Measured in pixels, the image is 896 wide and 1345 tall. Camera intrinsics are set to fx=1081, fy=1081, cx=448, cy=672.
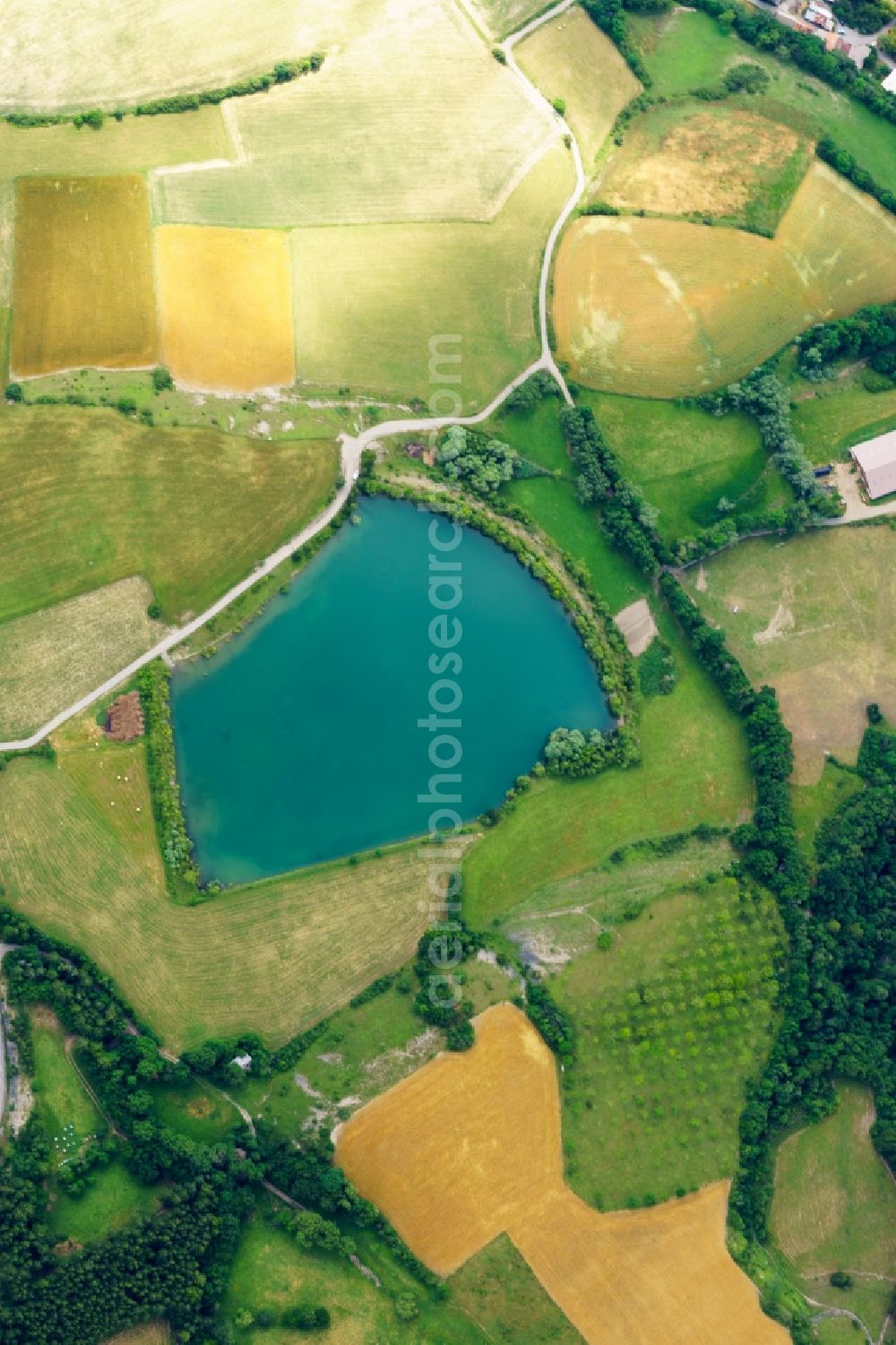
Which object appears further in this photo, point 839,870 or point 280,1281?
point 839,870

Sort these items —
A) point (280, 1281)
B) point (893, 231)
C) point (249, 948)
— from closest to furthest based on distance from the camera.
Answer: point (280, 1281)
point (249, 948)
point (893, 231)

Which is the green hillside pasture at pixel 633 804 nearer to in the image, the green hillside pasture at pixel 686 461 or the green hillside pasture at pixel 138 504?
the green hillside pasture at pixel 686 461

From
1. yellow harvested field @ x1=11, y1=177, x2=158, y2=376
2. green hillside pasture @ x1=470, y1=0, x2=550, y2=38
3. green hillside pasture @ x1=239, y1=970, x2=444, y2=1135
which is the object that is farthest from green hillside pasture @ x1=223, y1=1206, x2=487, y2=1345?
green hillside pasture @ x1=470, y1=0, x2=550, y2=38

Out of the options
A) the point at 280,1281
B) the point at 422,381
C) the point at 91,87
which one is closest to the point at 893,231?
the point at 422,381

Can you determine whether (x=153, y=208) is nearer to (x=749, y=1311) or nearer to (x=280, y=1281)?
(x=280, y=1281)

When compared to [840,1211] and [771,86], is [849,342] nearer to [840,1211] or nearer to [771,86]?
[771,86]

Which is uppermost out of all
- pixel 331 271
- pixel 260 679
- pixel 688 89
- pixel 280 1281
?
pixel 688 89

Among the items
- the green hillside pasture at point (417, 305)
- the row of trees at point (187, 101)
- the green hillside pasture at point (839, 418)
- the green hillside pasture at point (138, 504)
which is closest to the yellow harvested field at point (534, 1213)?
the green hillside pasture at point (138, 504)

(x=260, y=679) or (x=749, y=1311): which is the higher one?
(x=260, y=679)
